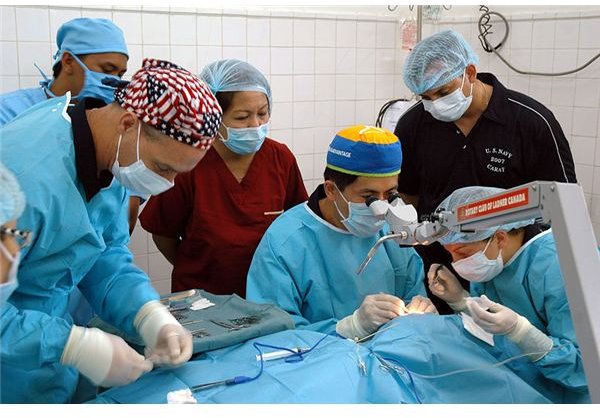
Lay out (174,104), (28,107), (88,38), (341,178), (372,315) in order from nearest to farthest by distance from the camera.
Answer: (174,104) → (372,315) → (341,178) → (28,107) → (88,38)

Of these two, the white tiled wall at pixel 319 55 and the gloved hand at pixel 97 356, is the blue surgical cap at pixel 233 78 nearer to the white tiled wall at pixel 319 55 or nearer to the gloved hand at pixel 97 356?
the white tiled wall at pixel 319 55

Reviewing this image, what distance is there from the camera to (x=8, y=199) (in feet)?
3.08

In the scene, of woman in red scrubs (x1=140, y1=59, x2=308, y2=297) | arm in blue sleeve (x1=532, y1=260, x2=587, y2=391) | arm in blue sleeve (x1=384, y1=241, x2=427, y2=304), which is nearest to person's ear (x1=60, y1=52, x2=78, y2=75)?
woman in red scrubs (x1=140, y1=59, x2=308, y2=297)

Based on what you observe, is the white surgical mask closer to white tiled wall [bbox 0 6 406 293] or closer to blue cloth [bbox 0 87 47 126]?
blue cloth [bbox 0 87 47 126]

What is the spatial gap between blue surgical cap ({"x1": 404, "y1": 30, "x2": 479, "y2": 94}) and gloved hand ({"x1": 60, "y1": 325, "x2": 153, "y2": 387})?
169 centimetres

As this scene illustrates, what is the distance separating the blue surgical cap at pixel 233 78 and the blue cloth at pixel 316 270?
548 mm

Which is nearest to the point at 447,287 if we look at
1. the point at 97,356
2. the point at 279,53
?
the point at 97,356

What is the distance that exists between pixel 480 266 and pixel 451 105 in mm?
881

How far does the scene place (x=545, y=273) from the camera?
1812 millimetres

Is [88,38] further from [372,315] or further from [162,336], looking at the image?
[372,315]

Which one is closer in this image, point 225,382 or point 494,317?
point 225,382

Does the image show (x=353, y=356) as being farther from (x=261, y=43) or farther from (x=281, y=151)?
(x=261, y=43)

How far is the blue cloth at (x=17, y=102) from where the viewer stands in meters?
2.35

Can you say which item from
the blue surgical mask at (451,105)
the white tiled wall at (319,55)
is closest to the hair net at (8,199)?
the blue surgical mask at (451,105)
